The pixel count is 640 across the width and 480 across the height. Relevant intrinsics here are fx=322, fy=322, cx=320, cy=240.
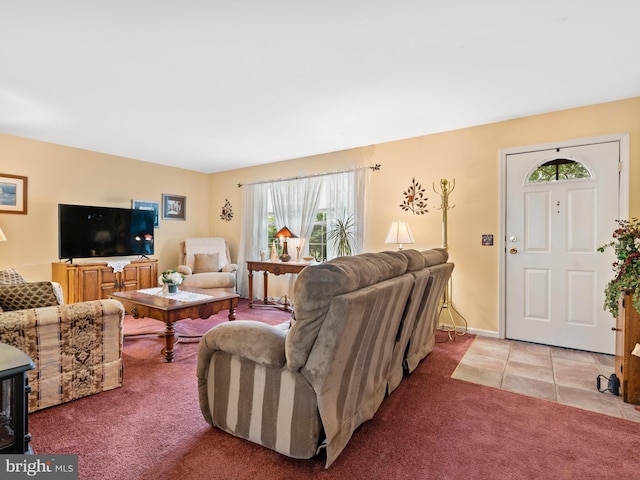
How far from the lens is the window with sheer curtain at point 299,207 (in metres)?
4.59

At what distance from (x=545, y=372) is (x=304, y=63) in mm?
3140

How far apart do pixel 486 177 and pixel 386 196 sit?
1.22 metres

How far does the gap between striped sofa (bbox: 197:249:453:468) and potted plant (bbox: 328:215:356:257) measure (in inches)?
101

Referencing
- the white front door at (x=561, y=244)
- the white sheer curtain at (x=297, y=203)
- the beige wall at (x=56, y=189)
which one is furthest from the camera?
the white sheer curtain at (x=297, y=203)

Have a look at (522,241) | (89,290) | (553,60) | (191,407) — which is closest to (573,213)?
(522,241)

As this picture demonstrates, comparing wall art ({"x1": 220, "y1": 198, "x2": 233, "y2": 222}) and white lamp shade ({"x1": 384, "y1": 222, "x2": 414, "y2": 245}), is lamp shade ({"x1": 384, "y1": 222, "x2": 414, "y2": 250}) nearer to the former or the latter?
white lamp shade ({"x1": 384, "y1": 222, "x2": 414, "y2": 245})

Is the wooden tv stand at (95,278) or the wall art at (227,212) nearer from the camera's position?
the wooden tv stand at (95,278)

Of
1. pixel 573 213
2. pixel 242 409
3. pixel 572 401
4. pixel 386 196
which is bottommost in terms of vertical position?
pixel 572 401

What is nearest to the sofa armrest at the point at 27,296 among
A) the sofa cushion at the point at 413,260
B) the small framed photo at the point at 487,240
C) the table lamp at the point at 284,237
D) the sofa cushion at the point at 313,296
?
the sofa cushion at the point at 313,296

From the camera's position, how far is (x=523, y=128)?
→ 343 cm

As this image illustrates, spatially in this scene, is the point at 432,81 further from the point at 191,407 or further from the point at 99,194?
the point at 99,194

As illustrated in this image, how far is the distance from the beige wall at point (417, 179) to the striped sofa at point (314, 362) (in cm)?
213

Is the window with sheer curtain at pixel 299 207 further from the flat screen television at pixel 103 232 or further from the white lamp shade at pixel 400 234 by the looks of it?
the flat screen television at pixel 103 232

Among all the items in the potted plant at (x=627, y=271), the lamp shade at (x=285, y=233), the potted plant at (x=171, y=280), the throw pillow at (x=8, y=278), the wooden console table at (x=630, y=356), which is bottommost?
the wooden console table at (x=630, y=356)
